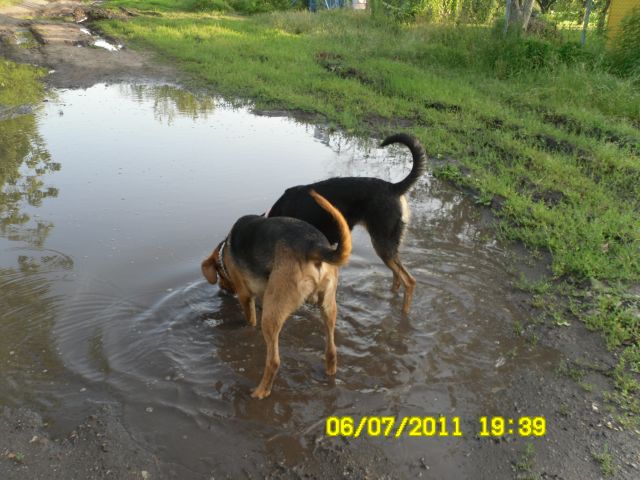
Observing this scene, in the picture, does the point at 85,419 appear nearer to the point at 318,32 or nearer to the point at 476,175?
the point at 476,175

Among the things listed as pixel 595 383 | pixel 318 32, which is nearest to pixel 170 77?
pixel 318 32

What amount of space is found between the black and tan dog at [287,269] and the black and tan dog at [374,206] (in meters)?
0.62

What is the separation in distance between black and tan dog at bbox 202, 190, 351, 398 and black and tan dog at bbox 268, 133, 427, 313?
619 mm

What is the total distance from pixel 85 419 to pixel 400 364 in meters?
2.06

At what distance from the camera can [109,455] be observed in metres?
2.73

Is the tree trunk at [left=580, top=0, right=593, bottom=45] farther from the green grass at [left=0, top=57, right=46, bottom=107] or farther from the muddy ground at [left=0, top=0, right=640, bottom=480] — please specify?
the green grass at [left=0, top=57, right=46, bottom=107]

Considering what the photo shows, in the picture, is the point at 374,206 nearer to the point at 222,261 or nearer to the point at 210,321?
the point at 222,261

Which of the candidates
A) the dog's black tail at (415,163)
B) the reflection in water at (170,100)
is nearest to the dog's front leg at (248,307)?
the dog's black tail at (415,163)

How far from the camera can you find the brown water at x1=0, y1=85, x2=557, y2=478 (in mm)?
3008

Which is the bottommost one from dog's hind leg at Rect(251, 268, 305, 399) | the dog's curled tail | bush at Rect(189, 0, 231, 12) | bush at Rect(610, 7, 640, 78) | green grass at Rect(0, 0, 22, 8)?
dog's hind leg at Rect(251, 268, 305, 399)

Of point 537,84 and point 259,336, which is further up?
point 537,84

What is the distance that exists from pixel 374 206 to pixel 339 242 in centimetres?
132

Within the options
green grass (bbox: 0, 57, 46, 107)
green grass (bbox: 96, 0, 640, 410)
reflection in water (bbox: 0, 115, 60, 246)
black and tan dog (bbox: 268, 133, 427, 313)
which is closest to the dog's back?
black and tan dog (bbox: 268, 133, 427, 313)

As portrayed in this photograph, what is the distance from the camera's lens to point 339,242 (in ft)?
9.18
